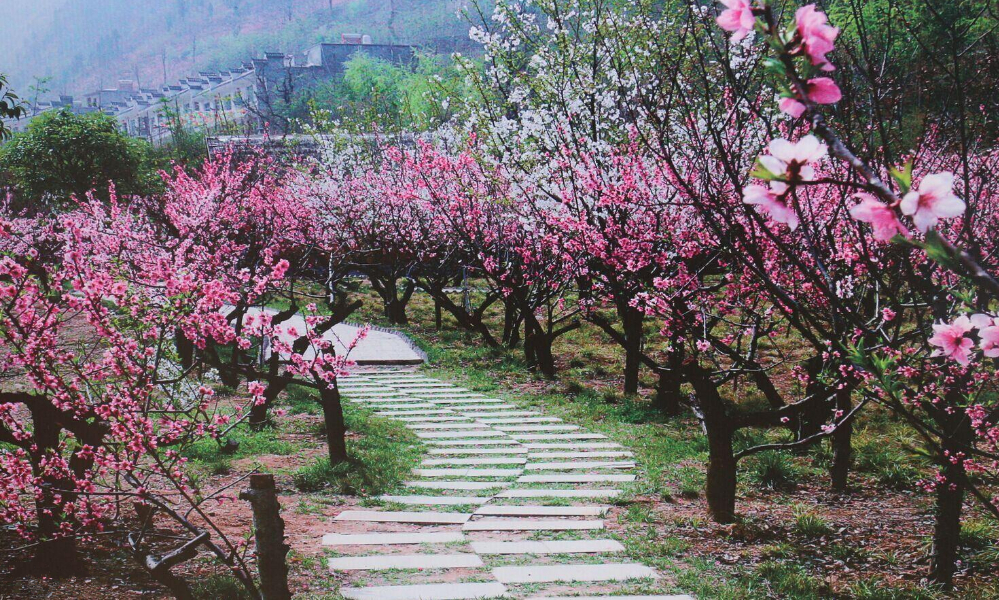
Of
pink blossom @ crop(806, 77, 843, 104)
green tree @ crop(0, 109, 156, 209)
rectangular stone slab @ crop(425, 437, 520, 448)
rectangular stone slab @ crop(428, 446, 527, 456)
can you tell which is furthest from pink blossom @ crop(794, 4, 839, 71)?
green tree @ crop(0, 109, 156, 209)

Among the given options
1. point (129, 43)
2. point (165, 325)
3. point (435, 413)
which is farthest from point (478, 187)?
point (129, 43)

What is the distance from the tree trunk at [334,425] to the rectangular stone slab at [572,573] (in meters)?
3.27

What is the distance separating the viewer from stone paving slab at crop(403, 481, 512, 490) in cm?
742

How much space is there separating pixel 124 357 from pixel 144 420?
0.37 metres

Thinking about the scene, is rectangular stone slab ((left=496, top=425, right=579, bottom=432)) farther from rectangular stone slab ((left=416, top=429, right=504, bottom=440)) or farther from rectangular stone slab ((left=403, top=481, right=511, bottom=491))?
rectangular stone slab ((left=403, top=481, right=511, bottom=491))

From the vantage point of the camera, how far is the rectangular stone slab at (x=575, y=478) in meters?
7.57

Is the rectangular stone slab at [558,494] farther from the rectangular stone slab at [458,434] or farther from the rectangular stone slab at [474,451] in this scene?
the rectangular stone slab at [458,434]

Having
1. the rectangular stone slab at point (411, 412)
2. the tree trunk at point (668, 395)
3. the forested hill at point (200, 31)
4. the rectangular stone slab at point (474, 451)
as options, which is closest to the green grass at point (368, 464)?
the rectangular stone slab at point (474, 451)

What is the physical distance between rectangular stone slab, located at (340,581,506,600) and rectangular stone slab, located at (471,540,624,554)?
0.76m

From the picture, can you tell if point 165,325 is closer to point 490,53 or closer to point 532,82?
point 532,82

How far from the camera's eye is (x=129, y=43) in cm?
12462

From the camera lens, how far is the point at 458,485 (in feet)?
24.6

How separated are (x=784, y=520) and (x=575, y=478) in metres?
2.03

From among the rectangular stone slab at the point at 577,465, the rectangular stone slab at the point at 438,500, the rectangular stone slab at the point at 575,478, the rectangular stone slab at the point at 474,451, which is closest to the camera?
the rectangular stone slab at the point at 438,500
